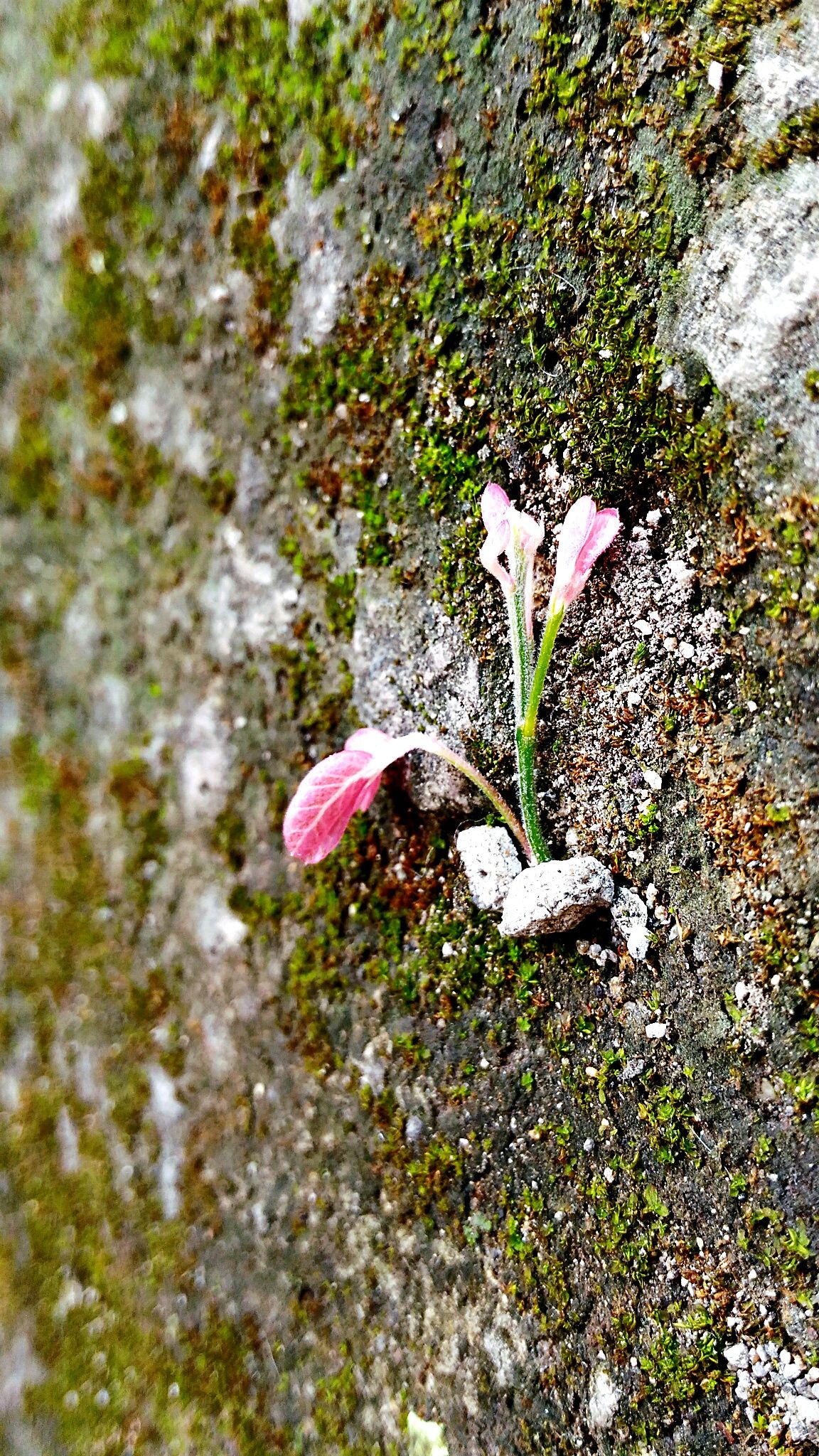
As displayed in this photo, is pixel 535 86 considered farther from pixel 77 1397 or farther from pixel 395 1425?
pixel 77 1397

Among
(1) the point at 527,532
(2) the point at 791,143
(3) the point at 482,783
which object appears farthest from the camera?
(3) the point at 482,783

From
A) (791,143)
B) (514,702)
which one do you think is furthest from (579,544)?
(791,143)

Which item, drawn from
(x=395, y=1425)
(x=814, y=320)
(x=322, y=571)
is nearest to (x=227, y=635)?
(x=322, y=571)

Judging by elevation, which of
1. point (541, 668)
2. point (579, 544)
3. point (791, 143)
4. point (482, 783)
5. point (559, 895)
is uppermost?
point (791, 143)

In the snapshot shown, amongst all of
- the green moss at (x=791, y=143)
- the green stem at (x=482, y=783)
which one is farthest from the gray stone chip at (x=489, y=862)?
the green moss at (x=791, y=143)

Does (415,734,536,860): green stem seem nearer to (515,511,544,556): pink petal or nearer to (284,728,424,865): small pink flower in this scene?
(284,728,424,865): small pink flower

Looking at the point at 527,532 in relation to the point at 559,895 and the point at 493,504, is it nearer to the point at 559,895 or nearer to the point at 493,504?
the point at 493,504

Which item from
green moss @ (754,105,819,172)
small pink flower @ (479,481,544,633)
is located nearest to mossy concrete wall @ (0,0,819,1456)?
green moss @ (754,105,819,172)

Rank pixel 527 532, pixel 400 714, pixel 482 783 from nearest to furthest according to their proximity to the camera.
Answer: pixel 527 532 < pixel 482 783 < pixel 400 714
